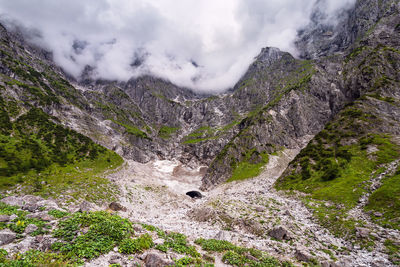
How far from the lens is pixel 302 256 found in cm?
1941

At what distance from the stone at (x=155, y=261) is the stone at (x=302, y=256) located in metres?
15.1

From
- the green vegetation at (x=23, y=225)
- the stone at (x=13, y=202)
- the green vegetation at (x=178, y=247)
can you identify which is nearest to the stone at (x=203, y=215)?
the green vegetation at (x=178, y=247)

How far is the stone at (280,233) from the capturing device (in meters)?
25.6

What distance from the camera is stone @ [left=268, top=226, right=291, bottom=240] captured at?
25.6m

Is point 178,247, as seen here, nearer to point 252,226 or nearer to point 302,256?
point 302,256

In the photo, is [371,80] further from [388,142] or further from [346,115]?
[388,142]

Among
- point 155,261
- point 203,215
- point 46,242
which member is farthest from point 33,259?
point 203,215

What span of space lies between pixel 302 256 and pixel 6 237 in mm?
24621

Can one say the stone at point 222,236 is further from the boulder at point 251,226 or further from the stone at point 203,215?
the stone at point 203,215

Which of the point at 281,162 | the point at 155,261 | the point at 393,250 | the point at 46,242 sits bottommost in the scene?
the point at 155,261

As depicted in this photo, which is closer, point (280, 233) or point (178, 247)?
point (178, 247)

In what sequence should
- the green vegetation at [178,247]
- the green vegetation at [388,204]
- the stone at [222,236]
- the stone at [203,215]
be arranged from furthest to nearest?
the stone at [203,215] → the green vegetation at [388,204] → the stone at [222,236] → the green vegetation at [178,247]

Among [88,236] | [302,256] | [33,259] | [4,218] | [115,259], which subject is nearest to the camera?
[33,259]

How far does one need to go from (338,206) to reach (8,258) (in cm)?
4697
